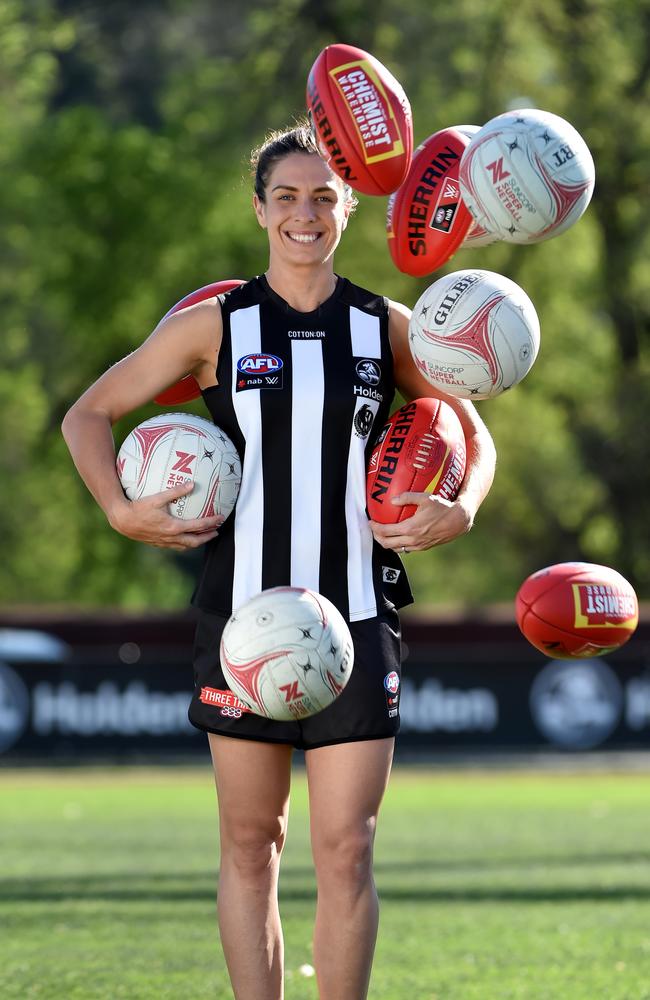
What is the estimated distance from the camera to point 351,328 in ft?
15.5

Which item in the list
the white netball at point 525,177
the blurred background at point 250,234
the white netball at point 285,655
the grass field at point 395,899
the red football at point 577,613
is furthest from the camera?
the blurred background at point 250,234

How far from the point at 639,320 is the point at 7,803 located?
1678 cm

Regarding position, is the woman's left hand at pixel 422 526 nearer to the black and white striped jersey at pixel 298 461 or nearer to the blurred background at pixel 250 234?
the black and white striped jersey at pixel 298 461

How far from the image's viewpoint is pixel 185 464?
4512 millimetres

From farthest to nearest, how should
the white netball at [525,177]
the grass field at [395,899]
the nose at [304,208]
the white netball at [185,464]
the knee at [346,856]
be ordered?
the grass field at [395,899] → the white netball at [525,177] → the nose at [304,208] → the white netball at [185,464] → the knee at [346,856]

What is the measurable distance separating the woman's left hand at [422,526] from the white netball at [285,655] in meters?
0.33

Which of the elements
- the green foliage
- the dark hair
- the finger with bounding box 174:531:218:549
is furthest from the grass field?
the green foliage

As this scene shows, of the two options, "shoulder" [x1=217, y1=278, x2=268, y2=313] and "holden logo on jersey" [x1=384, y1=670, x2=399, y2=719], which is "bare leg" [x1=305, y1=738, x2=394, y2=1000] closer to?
"holden logo on jersey" [x1=384, y1=670, x2=399, y2=719]

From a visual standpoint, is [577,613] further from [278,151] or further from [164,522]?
[278,151]

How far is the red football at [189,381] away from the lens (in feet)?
16.4

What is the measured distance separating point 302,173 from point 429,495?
96cm

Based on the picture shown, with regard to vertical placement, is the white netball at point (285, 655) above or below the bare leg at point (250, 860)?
above

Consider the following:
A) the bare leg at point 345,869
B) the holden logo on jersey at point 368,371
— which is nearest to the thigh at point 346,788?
the bare leg at point 345,869

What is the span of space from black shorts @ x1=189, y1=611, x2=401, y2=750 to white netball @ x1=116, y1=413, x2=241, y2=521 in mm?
331
